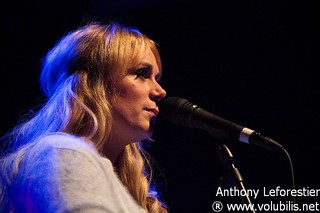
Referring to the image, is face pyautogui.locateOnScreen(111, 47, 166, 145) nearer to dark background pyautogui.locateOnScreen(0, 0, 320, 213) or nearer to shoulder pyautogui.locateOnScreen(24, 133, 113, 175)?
shoulder pyautogui.locateOnScreen(24, 133, 113, 175)

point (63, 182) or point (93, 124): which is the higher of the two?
point (93, 124)

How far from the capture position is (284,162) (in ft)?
10.7

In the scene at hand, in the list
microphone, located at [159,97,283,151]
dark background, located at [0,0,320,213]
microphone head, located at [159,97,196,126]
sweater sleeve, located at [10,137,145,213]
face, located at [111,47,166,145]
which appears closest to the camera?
sweater sleeve, located at [10,137,145,213]

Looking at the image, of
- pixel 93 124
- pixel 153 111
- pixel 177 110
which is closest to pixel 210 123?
pixel 177 110

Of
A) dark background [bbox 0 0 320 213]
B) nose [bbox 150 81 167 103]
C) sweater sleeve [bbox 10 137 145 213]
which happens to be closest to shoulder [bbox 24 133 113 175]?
sweater sleeve [bbox 10 137 145 213]

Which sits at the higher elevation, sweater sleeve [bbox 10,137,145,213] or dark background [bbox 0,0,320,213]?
dark background [bbox 0,0,320,213]

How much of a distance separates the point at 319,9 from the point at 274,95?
811mm

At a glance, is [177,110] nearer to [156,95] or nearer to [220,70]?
[156,95]

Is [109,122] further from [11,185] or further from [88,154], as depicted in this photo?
[11,185]

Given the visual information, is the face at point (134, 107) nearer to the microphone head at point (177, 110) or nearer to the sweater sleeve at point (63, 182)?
the microphone head at point (177, 110)

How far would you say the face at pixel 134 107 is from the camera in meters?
1.63

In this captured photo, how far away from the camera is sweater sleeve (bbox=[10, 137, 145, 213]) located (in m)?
1.05

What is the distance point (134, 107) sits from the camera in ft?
5.36

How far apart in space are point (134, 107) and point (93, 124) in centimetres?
20
